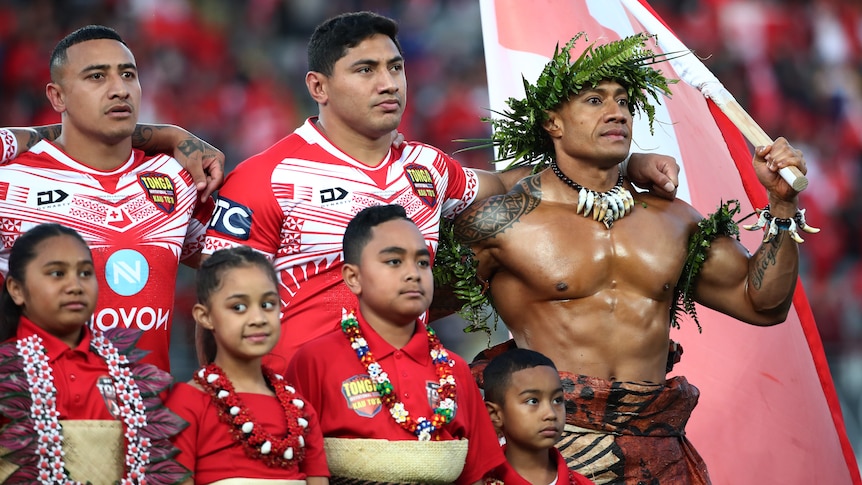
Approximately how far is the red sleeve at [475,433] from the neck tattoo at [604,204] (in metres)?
1.19

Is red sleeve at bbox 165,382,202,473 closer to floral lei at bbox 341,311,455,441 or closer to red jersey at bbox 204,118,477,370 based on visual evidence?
floral lei at bbox 341,311,455,441

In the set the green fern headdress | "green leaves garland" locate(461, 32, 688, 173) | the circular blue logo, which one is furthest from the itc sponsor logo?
the green fern headdress

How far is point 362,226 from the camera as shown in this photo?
4371 millimetres

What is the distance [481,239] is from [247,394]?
1.61 meters

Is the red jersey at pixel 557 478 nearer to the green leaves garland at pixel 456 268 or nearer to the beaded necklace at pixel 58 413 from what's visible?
the green leaves garland at pixel 456 268

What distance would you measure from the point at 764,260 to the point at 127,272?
238cm

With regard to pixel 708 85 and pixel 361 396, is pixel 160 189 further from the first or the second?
pixel 708 85

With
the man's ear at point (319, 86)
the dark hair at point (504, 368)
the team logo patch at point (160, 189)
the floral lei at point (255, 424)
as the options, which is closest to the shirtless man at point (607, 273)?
the dark hair at point (504, 368)

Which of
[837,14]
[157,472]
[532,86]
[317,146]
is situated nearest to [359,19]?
[317,146]

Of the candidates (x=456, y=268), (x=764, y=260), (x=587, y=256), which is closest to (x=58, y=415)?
(x=456, y=268)

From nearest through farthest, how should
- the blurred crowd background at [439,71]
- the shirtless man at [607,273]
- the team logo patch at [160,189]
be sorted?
the team logo patch at [160,189] → the shirtless man at [607,273] → the blurred crowd background at [439,71]

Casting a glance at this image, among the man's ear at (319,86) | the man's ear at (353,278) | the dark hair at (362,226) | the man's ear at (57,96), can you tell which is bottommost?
the man's ear at (353,278)

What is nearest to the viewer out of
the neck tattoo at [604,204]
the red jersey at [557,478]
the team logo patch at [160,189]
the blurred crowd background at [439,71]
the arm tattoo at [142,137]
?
the red jersey at [557,478]

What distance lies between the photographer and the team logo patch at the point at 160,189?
473 centimetres
